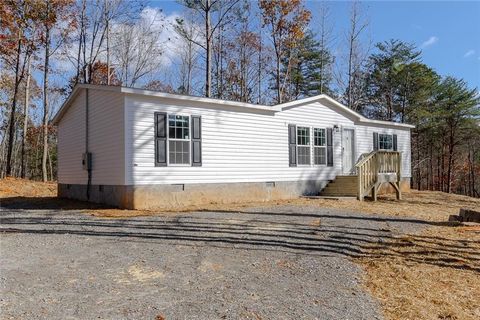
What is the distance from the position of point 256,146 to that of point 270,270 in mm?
8662

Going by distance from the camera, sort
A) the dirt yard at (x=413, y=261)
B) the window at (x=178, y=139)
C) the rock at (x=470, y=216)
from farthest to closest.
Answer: the window at (x=178, y=139)
the rock at (x=470, y=216)
the dirt yard at (x=413, y=261)

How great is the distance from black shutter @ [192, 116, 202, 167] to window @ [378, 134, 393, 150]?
970 cm

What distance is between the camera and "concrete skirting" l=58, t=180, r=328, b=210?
10789mm

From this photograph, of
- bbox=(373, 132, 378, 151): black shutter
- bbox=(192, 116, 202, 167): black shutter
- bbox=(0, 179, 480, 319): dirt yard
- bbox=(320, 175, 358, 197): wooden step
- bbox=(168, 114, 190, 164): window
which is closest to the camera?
bbox=(0, 179, 480, 319): dirt yard

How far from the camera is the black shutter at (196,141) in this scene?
1179 cm

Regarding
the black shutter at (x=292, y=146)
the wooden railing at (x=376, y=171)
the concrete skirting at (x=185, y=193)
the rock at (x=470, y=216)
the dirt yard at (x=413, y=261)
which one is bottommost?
Answer: the dirt yard at (x=413, y=261)

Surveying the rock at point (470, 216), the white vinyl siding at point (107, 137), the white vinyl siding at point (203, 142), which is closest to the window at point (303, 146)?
the white vinyl siding at point (203, 142)

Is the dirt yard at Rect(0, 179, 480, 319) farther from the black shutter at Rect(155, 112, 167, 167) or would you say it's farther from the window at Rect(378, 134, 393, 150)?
the window at Rect(378, 134, 393, 150)

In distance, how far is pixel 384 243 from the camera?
6824 millimetres

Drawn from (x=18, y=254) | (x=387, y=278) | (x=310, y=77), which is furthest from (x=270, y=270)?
(x=310, y=77)

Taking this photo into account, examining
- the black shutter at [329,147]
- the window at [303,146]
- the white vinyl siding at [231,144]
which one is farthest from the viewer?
the black shutter at [329,147]

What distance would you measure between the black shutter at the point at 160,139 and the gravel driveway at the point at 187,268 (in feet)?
8.08

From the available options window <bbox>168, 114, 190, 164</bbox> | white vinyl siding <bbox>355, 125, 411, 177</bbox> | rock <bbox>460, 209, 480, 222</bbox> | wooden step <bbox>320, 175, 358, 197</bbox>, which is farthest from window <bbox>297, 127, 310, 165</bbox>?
rock <bbox>460, 209, 480, 222</bbox>

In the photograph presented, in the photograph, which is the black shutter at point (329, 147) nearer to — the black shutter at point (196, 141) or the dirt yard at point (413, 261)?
the dirt yard at point (413, 261)
